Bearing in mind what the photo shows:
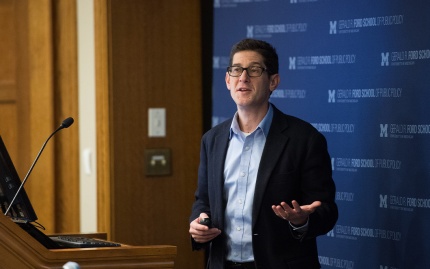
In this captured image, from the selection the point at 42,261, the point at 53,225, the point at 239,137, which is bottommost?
the point at 53,225

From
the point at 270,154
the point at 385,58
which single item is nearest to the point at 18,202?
the point at 270,154

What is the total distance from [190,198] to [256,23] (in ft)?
3.53

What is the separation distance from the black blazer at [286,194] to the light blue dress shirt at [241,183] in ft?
0.10

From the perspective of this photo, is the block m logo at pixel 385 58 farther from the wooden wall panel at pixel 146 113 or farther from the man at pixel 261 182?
the wooden wall panel at pixel 146 113

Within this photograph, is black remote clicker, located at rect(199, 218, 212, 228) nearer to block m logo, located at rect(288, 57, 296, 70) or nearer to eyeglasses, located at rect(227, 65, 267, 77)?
eyeglasses, located at rect(227, 65, 267, 77)

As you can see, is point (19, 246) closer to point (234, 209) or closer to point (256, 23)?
point (234, 209)

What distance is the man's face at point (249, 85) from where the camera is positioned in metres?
3.37

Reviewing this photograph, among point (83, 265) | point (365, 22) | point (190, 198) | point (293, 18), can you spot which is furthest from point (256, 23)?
point (83, 265)

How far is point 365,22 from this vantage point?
3.92 metres

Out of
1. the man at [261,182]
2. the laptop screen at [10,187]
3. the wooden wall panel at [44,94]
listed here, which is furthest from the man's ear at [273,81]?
the wooden wall panel at [44,94]

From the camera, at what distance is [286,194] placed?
3291 millimetres

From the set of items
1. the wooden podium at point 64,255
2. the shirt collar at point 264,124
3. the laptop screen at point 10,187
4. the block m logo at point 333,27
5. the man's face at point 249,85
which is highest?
the block m logo at point 333,27

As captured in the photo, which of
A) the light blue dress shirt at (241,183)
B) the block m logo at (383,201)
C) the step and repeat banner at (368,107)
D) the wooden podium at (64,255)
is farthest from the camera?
the block m logo at (383,201)

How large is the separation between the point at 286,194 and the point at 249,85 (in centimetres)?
45
